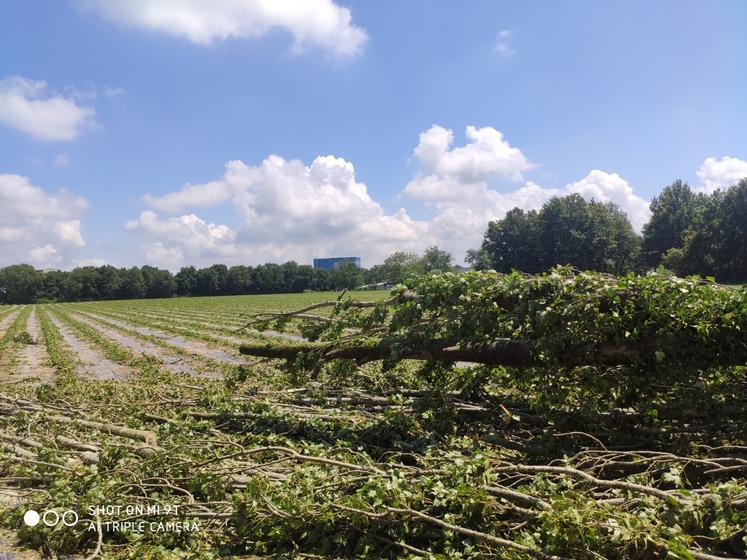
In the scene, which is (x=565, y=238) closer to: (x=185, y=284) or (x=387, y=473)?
(x=387, y=473)

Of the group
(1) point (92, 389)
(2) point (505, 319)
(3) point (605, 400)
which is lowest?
(1) point (92, 389)

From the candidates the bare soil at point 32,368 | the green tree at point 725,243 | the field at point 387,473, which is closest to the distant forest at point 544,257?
the green tree at point 725,243

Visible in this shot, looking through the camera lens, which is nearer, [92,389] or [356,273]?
[92,389]

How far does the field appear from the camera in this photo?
2.64 m

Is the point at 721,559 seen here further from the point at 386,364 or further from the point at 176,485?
the point at 386,364

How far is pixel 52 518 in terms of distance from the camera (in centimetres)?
323

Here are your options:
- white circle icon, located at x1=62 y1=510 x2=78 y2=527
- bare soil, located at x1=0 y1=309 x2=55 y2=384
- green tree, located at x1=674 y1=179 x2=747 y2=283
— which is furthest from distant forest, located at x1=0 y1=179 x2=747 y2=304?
bare soil, located at x1=0 y1=309 x2=55 y2=384

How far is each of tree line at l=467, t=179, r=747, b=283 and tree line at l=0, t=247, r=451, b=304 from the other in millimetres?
24927

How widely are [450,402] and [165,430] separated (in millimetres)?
3269

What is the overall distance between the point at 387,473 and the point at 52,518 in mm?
2339

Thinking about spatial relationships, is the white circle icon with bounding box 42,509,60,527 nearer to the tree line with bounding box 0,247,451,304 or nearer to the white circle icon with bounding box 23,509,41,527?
the white circle icon with bounding box 23,509,41,527

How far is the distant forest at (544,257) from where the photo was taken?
1887 inches

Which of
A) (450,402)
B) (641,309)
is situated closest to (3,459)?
(450,402)

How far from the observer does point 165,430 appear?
5324 millimetres
